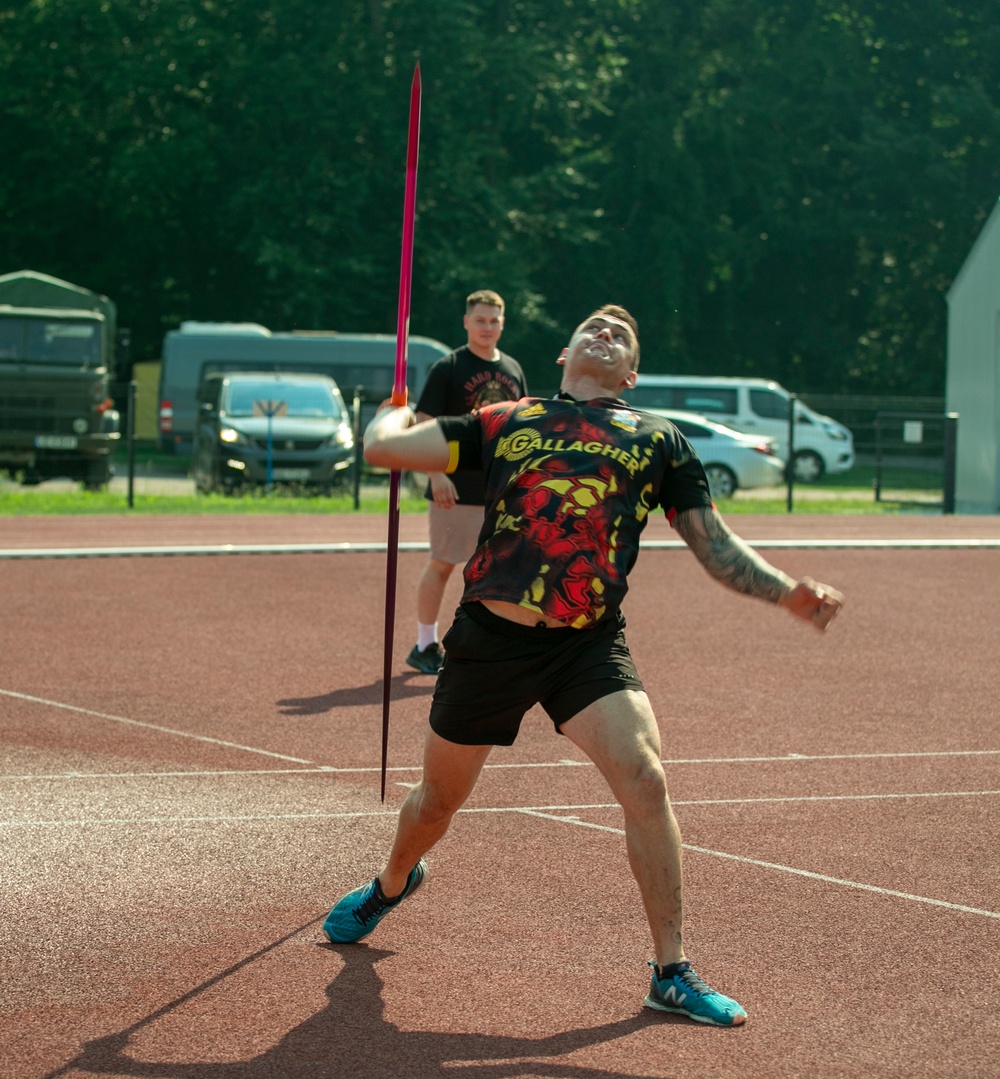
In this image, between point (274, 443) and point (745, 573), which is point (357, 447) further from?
point (745, 573)

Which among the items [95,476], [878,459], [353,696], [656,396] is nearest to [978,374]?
[878,459]

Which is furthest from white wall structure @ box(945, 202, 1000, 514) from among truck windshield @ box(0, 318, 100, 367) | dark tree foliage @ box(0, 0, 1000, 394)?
dark tree foliage @ box(0, 0, 1000, 394)

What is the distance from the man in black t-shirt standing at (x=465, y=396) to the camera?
28.0ft

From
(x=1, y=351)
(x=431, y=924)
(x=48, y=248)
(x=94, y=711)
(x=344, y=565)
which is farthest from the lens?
(x=48, y=248)

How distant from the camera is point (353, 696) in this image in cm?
852

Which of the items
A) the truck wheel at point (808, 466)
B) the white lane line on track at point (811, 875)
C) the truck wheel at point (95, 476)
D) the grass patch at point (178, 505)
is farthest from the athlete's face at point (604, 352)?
the truck wheel at point (808, 466)

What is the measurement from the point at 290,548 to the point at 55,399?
9.92 m

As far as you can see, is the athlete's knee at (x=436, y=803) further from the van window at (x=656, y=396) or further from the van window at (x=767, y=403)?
the van window at (x=767, y=403)

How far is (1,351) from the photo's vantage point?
24375 millimetres

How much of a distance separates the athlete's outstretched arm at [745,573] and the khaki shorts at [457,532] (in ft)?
14.0

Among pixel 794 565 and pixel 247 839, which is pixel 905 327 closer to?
pixel 794 565

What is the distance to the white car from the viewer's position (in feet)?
86.9

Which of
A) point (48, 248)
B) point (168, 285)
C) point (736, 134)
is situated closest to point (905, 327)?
point (736, 134)

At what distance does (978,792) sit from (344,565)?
27.5ft
